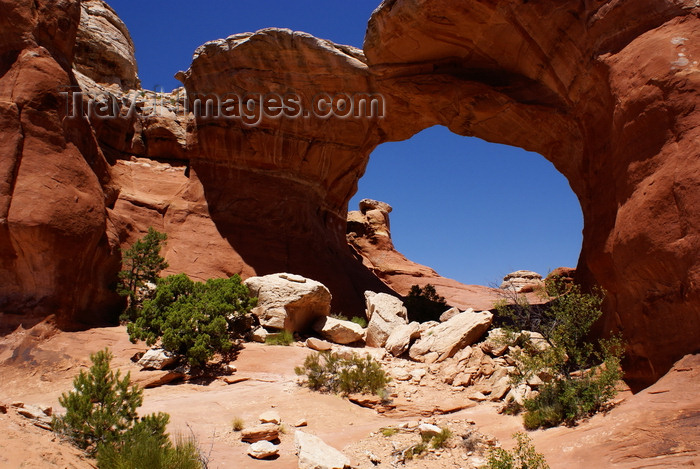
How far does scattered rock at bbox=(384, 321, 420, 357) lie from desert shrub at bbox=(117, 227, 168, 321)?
7695 millimetres

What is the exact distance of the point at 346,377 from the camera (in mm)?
11680

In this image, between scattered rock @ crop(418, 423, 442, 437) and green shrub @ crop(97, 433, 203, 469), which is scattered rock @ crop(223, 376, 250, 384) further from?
green shrub @ crop(97, 433, 203, 469)

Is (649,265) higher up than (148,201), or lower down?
lower down

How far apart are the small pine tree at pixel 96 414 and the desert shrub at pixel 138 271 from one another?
919 cm

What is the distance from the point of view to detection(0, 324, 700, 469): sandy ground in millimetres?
6516

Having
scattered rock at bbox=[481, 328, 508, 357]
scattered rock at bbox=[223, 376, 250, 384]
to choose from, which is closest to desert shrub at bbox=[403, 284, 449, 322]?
scattered rock at bbox=[481, 328, 508, 357]

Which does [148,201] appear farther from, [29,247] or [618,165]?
[618,165]

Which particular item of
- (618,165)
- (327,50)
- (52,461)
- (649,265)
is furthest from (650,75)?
(327,50)

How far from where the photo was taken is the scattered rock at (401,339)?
14391 mm

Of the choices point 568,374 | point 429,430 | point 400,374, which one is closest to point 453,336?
point 400,374

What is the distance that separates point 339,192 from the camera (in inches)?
1044

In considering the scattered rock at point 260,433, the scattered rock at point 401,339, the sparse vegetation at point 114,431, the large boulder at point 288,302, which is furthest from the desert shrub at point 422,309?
the sparse vegetation at point 114,431

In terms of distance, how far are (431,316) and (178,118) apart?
1441 centimetres

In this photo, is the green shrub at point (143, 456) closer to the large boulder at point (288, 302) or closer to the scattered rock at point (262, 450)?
the scattered rock at point (262, 450)
